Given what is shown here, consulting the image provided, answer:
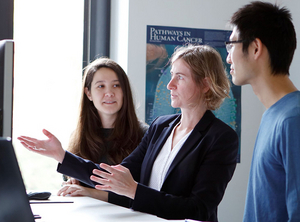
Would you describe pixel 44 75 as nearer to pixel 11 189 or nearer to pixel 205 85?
pixel 205 85

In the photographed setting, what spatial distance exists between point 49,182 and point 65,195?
1190 mm

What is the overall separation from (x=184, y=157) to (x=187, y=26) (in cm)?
162

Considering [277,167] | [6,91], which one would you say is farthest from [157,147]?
[6,91]

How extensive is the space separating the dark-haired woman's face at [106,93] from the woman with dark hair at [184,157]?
464mm

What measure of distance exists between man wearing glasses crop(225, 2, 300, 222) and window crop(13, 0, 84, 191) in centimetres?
195

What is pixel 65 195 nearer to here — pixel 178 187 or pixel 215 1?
pixel 178 187

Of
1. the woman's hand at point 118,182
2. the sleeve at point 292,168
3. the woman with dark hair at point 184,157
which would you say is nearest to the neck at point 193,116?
the woman with dark hair at point 184,157

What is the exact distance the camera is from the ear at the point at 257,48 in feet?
4.15

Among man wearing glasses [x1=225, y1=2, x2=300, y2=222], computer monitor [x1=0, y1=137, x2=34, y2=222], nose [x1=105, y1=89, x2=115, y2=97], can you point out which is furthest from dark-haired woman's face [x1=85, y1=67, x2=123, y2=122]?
computer monitor [x1=0, y1=137, x2=34, y2=222]

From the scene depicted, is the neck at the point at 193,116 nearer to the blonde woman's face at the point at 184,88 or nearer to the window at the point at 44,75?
the blonde woman's face at the point at 184,88

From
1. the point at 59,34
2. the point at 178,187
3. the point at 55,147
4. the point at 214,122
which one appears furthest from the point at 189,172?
the point at 59,34

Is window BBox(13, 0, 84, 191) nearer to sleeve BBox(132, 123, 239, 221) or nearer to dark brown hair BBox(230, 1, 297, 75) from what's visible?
sleeve BBox(132, 123, 239, 221)

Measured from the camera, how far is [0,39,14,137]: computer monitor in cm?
102

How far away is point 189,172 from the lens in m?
1.70
